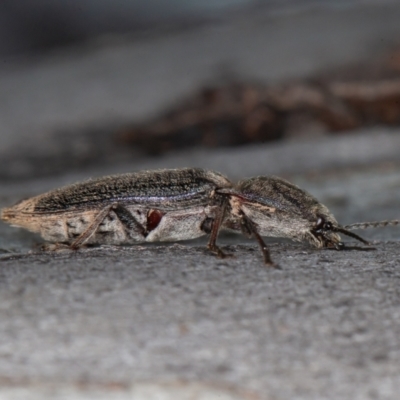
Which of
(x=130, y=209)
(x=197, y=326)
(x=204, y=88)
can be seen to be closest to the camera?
(x=197, y=326)

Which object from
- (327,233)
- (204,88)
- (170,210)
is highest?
(204,88)

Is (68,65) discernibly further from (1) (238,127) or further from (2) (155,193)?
(2) (155,193)

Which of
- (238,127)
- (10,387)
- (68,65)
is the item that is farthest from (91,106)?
(10,387)

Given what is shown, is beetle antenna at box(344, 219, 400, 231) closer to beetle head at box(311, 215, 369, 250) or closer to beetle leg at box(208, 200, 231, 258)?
beetle head at box(311, 215, 369, 250)

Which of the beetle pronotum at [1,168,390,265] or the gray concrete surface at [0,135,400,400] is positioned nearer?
the gray concrete surface at [0,135,400,400]

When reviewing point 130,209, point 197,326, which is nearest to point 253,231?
point 130,209

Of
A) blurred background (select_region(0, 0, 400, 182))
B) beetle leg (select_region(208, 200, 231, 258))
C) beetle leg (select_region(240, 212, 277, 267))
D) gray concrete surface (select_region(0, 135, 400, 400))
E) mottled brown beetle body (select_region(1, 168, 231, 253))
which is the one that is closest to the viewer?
gray concrete surface (select_region(0, 135, 400, 400))

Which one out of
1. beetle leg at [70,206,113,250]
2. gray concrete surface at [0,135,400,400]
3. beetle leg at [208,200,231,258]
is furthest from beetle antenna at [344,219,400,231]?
beetle leg at [70,206,113,250]

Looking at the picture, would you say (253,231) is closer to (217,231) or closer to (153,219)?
(217,231)
